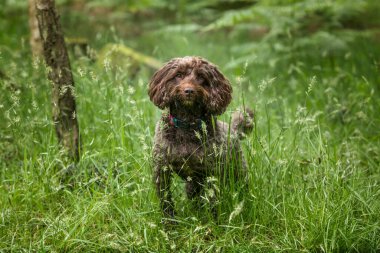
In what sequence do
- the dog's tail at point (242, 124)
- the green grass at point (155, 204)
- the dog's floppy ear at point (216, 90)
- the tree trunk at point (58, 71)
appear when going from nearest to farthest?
the green grass at point (155, 204), the dog's floppy ear at point (216, 90), the dog's tail at point (242, 124), the tree trunk at point (58, 71)

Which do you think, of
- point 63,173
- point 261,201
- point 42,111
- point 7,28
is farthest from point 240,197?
point 7,28

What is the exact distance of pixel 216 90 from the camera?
385 centimetres

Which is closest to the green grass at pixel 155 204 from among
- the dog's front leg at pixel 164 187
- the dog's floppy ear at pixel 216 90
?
the dog's front leg at pixel 164 187

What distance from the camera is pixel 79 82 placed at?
18.0ft

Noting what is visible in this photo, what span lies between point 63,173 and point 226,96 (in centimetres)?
160

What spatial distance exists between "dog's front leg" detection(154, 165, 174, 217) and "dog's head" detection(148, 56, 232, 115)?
52cm

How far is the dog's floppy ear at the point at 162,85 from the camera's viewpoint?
381cm

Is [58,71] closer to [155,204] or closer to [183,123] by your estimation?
[183,123]

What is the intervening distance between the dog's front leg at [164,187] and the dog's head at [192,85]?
0.52m

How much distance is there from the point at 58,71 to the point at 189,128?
149 cm

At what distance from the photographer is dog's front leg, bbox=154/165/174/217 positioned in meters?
3.84

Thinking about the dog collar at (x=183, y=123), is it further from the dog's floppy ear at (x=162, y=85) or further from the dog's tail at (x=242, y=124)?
the dog's tail at (x=242, y=124)

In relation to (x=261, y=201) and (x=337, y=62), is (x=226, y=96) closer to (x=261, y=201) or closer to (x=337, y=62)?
(x=261, y=201)

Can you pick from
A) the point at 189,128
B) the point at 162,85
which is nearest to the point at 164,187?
the point at 189,128
